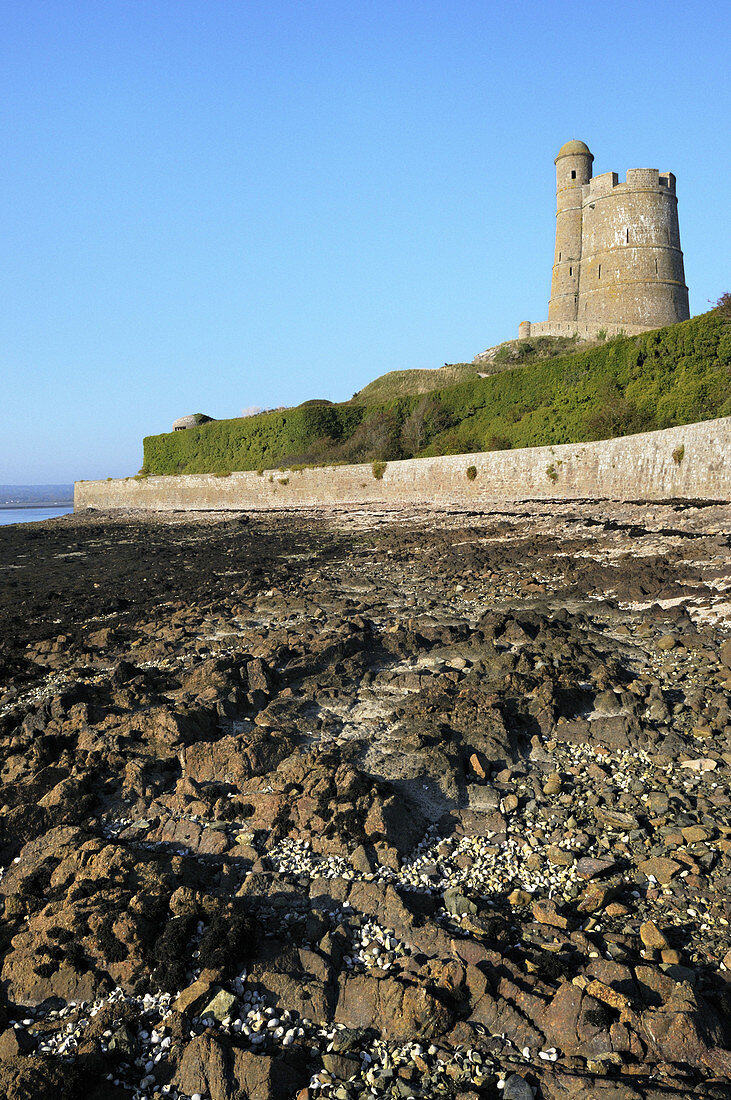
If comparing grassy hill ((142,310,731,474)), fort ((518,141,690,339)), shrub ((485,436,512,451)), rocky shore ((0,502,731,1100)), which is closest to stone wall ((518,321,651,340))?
fort ((518,141,690,339))

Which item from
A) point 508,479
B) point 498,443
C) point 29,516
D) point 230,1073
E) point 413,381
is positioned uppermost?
point 413,381

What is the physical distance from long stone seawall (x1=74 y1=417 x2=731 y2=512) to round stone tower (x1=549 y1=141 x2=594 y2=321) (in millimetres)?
24069

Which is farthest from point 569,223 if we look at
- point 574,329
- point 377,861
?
point 377,861

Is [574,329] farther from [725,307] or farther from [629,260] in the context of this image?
[725,307]

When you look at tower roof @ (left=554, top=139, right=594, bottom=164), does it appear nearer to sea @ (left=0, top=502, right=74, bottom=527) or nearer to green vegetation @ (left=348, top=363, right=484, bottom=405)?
green vegetation @ (left=348, top=363, right=484, bottom=405)

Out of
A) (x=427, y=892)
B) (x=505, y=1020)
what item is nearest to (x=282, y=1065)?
(x=505, y=1020)

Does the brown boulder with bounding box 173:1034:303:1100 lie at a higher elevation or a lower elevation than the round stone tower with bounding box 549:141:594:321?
lower

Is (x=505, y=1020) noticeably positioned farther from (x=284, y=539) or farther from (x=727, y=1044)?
(x=284, y=539)

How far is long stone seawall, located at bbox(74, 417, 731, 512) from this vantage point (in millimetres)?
16391

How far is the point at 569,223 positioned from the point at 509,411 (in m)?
20.9

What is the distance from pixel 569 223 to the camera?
46094mm

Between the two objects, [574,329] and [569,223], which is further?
[569,223]

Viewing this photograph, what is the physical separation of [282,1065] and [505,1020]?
791 mm

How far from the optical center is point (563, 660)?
20.0 feet
